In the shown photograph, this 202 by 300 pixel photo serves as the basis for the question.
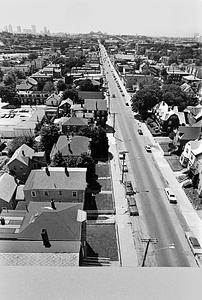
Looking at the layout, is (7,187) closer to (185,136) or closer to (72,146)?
(72,146)

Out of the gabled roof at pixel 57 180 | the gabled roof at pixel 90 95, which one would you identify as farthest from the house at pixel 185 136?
the gabled roof at pixel 90 95

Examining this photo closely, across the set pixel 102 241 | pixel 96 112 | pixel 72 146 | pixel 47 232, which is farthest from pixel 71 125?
pixel 47 232

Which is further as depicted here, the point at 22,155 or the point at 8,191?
the point at 22,155

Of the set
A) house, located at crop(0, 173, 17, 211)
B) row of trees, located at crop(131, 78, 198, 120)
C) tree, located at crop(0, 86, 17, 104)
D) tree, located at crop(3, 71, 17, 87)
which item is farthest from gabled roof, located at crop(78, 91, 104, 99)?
house, located at crop(0, 173, 17, 211)

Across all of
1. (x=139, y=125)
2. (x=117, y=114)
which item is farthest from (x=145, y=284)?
(x=117, y=114)

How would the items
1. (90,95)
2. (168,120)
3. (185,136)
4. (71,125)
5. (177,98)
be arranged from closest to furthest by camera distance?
(185,136)
(71,125)
(168,120)
(177,98)
(90,95)

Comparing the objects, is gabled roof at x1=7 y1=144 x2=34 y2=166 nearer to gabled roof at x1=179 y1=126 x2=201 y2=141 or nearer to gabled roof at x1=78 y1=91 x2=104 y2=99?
gabled roof at x1=179 y1=126 x2=201 y2=141

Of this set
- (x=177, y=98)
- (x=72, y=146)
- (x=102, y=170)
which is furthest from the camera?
(x=177, y=98)

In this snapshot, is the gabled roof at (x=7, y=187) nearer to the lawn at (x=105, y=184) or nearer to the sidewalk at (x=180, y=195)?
the lawn at (x=105, y=184)
